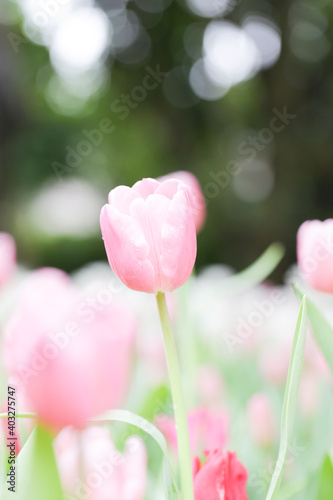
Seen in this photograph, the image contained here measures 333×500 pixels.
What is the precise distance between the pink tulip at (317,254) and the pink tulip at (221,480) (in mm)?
137

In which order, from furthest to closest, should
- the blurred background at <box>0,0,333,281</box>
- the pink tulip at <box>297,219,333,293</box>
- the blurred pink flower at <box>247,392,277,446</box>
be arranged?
1. the blurred background at <box>0,0,333,281</box>
2. the blurred pink flower at <box>247,392,277,446</box>
3. the pink tulip at <box>297,219,333,293</box>

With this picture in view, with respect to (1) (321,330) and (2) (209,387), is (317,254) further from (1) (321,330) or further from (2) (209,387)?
(2) (209,387)

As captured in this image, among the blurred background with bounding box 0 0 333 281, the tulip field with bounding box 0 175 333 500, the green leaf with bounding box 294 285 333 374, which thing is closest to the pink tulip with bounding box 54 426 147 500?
the tulip field with bounding box 0 175 333 500

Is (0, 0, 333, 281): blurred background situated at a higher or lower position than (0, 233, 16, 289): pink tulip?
higher

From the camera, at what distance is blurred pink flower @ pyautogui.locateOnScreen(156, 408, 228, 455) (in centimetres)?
37

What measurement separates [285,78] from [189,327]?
4.74 metres

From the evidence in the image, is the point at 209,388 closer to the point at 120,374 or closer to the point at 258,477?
the point at 258,477

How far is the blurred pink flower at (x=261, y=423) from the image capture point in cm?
48

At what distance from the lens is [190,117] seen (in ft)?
18.1

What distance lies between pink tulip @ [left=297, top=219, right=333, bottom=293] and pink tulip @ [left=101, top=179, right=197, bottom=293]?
106mm

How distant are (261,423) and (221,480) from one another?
207 millimetres

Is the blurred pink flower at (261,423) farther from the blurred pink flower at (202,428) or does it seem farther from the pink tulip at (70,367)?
the pink tulip at (70,367)

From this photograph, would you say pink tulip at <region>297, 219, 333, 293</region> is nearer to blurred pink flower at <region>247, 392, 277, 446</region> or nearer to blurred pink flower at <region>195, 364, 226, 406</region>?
blurred pink flower at <region>247, 392, 277, 446</region>

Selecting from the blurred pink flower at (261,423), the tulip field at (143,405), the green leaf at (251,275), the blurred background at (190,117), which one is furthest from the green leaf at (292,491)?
the blurred background at (190,117)
